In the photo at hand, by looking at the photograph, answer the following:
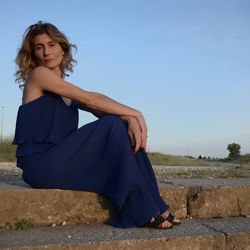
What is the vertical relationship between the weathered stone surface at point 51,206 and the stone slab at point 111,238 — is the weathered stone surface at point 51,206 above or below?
above

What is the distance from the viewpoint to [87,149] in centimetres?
324

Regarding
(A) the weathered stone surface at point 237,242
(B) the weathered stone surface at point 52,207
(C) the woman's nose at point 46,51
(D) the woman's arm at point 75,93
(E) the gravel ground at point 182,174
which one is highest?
(C) the woman's nose at point 46,51

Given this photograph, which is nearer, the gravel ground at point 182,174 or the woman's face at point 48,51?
the woman's face at point 48,51

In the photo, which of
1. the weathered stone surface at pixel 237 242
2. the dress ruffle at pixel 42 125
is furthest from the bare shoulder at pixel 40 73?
the weathered stone surface at pixel 237 242

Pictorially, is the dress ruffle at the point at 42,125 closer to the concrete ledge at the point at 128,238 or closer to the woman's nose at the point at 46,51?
the woman's nose at the point at 46,51

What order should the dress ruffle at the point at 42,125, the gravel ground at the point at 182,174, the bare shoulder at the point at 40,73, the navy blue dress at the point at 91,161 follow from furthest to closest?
1. the gravel ground at the point at 182,174
2. the bare shoulder at the point at 40,73
3. the dress ruffle at the point at 42,125
4. the navy blue dress at the point at 91,161

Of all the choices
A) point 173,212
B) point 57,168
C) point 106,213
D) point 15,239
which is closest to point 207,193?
point 173,212

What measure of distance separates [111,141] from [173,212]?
88cm

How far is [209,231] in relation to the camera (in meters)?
3.04

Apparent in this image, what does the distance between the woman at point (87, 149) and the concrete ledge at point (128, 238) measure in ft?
0.58

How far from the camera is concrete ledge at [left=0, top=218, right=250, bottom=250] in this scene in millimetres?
2666

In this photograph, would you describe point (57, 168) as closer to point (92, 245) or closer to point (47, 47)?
point (92, 245)

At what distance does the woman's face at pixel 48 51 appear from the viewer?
3.62 meters

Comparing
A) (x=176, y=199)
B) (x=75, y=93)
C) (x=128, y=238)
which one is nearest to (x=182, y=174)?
(x=176, y=199)
